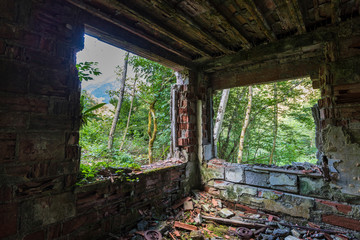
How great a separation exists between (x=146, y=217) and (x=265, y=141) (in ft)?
18.8

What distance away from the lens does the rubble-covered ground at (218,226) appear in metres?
2.19

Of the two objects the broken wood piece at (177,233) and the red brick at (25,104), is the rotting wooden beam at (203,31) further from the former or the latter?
the broken wood piece at (177,233)

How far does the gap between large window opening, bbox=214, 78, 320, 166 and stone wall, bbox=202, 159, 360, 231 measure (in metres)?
2.33

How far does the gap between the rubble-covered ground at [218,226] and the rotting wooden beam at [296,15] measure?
2.73 metres

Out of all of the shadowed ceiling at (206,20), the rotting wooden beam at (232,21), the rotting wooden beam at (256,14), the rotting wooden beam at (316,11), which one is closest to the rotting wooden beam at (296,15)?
the shadowed ceiling at (206,20)

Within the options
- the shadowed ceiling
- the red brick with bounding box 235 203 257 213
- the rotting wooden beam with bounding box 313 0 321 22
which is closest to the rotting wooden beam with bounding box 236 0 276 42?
the shadowed ceiling

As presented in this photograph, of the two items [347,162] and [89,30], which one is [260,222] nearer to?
[347,162]

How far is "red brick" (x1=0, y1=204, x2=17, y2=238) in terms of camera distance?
1.36 metres

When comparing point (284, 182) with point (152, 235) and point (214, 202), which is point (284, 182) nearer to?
point (214, 202)

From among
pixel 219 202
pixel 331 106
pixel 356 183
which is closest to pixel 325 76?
pixel 331 106

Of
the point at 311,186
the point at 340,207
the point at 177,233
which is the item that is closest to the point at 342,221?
the point at 340,207

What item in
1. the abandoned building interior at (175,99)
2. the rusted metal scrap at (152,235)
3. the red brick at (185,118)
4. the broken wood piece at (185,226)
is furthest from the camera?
the red brick at (185,118)

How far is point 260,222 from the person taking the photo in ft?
8.35

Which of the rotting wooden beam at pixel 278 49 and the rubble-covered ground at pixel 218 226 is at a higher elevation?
the rotting wooden beam at pixel 278 49
